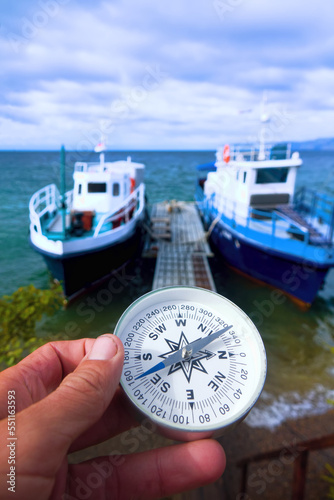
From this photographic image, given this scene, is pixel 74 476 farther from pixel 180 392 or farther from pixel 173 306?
A: pixel 173 306

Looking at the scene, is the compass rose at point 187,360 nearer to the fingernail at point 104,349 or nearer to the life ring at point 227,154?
the fingernail at point 104,349

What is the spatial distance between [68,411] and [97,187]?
13389 millimetres

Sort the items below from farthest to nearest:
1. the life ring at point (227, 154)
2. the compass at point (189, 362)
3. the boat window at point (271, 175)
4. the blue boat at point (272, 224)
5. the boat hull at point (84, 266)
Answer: the life ring at point (227, 154)
the boat window at point (271, 175)
the blue boat at point (272, 224)
the boat hull at point (84, 266)
the compass at point (189, 362)

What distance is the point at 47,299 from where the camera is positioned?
14.1ft

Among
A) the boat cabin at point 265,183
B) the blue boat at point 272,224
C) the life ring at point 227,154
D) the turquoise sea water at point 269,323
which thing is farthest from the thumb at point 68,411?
the life ring at point 227,154

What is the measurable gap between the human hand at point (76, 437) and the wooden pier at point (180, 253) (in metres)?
8.65

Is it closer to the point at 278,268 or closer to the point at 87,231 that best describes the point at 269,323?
the point at 278,268

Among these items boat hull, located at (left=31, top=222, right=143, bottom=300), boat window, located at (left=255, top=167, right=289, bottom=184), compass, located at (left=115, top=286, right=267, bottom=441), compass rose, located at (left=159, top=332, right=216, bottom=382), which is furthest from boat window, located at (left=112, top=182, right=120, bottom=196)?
compass rose, located at (left=159, top=332, right=216, bottom=382)

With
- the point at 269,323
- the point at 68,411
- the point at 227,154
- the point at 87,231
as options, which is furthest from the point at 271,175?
the point at 68,411

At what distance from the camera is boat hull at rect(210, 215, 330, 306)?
1091 cm

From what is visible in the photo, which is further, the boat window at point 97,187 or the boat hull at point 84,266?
the boat window at point 97,187

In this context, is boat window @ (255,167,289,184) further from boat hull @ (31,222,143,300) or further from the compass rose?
the compass rose

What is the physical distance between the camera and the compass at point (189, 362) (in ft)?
6.40

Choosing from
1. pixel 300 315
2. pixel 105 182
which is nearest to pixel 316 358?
pixel 300 315
